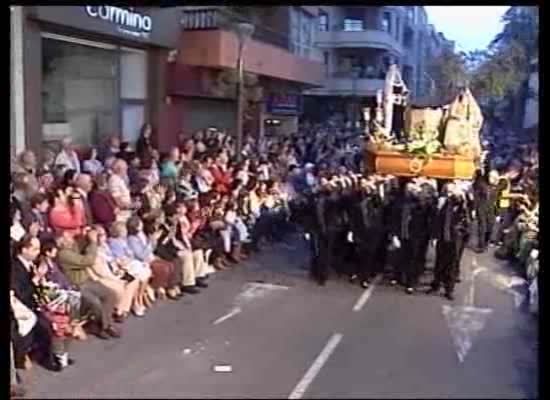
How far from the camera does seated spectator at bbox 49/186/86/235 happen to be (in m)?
1.79

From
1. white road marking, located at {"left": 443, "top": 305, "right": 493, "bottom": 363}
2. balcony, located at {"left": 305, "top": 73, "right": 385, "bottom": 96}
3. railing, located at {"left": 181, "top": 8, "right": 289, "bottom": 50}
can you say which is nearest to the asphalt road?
white road marking, located at {"left": 443, "top": 305, "right": 493, "bottom": 363}

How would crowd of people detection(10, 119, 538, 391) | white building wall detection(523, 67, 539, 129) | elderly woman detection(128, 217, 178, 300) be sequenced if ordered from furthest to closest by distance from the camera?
elderly woman detection(128, 217, 178, 300) < crowd of people detection(10, 119, 538, 391) < white building wall detection(523, 67, 539, 129)

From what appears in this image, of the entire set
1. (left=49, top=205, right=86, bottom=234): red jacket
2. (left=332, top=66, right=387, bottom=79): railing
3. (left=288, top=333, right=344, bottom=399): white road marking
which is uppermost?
(left=332, top=66, right=387, bottom=79): railing

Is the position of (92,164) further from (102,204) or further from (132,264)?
(132,264)

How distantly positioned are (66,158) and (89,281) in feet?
1.06

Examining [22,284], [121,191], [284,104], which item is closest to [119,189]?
[121,191]

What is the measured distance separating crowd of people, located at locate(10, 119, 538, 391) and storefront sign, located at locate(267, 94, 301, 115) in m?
0.06

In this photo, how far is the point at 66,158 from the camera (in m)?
1.80

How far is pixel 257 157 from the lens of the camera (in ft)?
6.57

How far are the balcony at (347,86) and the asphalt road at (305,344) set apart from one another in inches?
17.1

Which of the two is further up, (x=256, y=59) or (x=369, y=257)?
(x=256, y=59)

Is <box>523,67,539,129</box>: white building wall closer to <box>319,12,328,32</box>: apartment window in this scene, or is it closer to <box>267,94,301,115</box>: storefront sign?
<box>319,12,328,32</box>: apartment window

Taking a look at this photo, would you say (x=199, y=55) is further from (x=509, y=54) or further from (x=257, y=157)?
(x=509, y=54)

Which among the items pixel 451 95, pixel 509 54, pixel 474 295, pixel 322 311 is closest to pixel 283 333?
pixel 322 311
